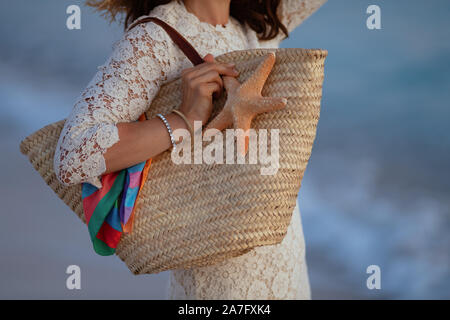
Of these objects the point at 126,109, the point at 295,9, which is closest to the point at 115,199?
the point at 126,109

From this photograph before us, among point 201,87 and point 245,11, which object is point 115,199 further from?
point 245,11

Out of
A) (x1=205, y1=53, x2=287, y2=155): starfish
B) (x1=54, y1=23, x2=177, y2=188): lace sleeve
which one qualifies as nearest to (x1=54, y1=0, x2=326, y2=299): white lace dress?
(x1=54, y1=23, x2=177, y2=188): lace sleeve

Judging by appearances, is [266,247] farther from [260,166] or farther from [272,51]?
[272,51]

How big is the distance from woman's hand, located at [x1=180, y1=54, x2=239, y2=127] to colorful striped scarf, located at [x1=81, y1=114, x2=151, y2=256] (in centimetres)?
14

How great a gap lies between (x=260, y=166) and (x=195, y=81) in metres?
0.24

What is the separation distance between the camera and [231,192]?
1062mm

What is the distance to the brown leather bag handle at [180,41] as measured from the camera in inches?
44.9

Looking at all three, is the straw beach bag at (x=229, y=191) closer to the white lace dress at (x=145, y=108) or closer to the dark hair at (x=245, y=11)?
the white lace dress at (x=145, y=108)

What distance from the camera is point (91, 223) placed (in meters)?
1.15

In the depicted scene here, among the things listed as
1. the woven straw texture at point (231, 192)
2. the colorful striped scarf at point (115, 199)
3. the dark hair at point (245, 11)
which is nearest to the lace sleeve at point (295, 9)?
the dark hair at point (245, 11)

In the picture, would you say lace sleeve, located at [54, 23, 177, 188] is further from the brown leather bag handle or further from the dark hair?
the dark hair

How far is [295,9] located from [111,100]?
0.82 meters

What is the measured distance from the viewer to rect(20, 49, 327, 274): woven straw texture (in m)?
1.04
